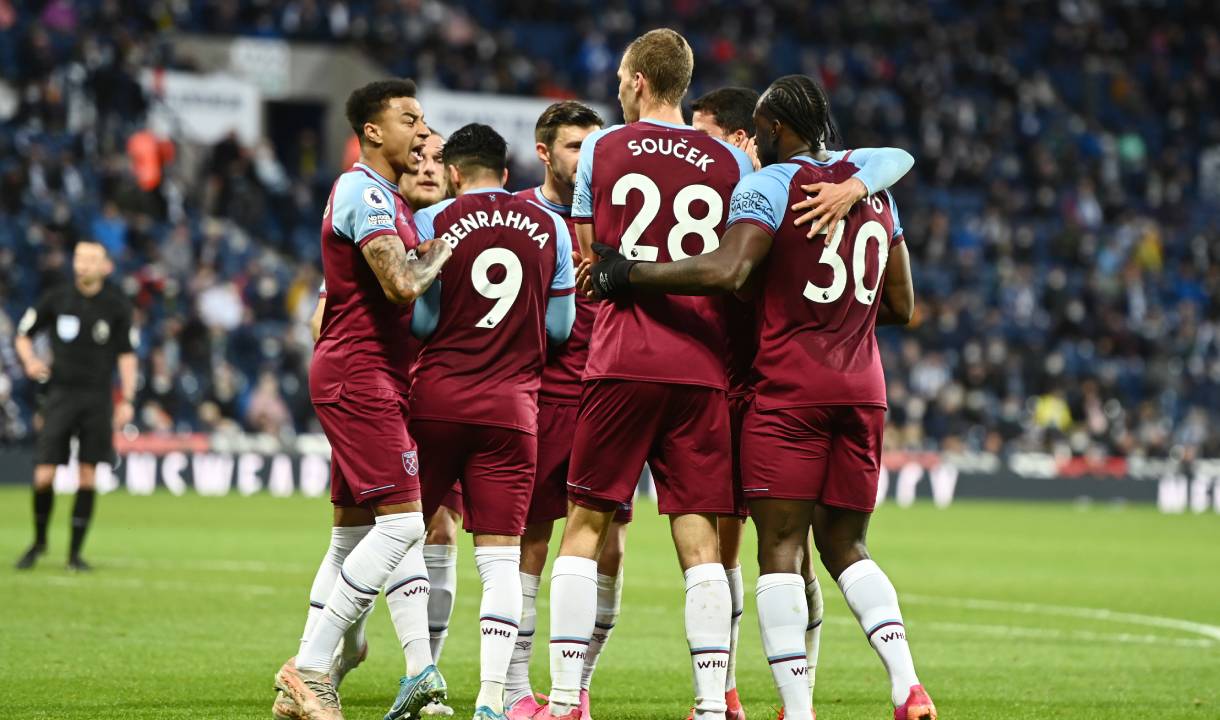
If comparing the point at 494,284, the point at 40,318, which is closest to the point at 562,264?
the point at 494,284

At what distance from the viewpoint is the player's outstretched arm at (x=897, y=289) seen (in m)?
6.71

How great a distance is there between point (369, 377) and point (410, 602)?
0.98m

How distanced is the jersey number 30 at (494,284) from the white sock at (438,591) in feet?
4.20

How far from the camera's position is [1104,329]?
32594 millimetres

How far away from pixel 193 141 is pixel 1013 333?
602 inches

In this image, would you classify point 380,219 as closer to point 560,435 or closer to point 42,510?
point 560,435

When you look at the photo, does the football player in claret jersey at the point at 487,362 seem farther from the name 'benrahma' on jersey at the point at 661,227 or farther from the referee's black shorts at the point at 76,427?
the referee's black shorts at the point at 76,427

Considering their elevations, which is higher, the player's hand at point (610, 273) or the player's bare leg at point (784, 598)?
the player's hand at point (610, 273)

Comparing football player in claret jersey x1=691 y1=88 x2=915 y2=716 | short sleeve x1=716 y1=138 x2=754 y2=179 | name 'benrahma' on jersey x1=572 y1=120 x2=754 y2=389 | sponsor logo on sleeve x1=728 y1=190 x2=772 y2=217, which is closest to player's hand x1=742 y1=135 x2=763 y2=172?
football player in claret jersey x1=691 y1=88 x2=915 y2=716

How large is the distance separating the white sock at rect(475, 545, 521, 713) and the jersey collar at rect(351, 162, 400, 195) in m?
1.50

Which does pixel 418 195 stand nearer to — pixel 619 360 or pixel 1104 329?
pixel 619 360

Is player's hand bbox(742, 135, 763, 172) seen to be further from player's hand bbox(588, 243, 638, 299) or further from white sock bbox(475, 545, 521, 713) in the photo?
white sock bbox(475, 545, 521, 713)

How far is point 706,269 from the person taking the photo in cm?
621

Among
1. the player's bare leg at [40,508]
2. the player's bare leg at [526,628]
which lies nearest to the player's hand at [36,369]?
the player's bare leg at [40,508]
